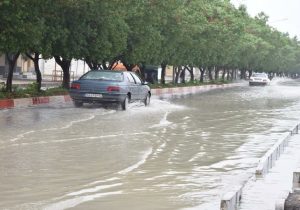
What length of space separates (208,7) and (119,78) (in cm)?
2699

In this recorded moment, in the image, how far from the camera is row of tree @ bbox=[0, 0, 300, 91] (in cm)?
2088

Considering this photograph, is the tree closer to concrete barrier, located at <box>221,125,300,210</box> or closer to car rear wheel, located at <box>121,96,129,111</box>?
car rear wheel, located at <box>121,96,129,111</box>

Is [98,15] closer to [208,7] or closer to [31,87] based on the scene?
[31,87]

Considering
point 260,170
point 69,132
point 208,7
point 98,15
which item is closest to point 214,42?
point 208,7

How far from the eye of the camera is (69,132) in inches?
564

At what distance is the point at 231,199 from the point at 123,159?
403cm

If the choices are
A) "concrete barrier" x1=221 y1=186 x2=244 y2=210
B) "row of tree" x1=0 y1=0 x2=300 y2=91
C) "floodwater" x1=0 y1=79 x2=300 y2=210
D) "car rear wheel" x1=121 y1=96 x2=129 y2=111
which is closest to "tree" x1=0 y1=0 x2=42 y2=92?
"row of tree" x1=0 y1=0 x2=300 y2=91

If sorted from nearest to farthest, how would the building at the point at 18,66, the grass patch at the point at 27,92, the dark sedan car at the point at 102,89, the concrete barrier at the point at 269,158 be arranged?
the concrete barrier at the point at 269,158 → the dark sedan car at the point at 102,89 → the grass patch at the point at 27,92 → the building at the point at 18,66

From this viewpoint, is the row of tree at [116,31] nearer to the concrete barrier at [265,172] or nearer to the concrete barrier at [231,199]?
the concrete barrier at [265,172]

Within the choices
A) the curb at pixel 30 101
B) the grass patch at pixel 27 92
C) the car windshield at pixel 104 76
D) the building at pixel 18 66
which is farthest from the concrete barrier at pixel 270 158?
the building at pixel 18 66

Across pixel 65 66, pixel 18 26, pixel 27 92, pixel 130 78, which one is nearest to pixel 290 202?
pixel 18 26

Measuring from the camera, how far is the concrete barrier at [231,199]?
6.60 meters

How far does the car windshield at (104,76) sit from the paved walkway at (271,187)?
1203cm

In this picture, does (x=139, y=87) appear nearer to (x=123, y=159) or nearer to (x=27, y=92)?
(x=27, y=92)
